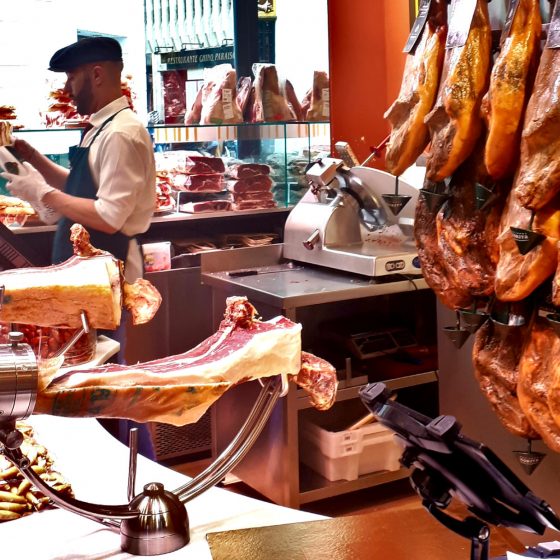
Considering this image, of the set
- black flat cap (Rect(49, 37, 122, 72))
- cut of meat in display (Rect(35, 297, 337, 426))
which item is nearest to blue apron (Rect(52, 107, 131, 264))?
black flat cap (Rect(49, 37, 122, 72))

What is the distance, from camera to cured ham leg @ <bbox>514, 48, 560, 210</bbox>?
5.20 ft

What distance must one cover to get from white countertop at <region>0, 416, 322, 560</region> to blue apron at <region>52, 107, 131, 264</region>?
2.04m

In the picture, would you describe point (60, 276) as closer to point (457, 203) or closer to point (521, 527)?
point (457, 203)

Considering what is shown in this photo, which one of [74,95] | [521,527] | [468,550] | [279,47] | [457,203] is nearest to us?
[521,527]

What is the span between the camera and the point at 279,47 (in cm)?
561

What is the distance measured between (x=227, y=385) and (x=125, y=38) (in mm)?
4184

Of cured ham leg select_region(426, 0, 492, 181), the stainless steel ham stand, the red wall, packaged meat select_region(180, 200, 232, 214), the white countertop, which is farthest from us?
the red wall

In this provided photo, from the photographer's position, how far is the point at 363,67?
17.8 feet

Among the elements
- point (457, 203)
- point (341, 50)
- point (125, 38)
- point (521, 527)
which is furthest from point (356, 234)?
point (521, 527)

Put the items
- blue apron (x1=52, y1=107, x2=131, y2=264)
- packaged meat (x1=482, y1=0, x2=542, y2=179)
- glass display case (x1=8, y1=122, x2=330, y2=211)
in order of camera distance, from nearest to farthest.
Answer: packaged meat (x1=482, y1=0, x2=542, y2=179)
blue apron (x1=52, y1=107, x2=131, y2=264)
glass display case (x1=8, y1=122, x2=330, y2=211)

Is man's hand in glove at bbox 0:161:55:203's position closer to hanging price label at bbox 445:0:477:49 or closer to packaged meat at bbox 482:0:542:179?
hanging price label at bbox 445:0:477:49

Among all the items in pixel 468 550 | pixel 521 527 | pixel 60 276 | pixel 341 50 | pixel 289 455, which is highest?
pixel 341 50

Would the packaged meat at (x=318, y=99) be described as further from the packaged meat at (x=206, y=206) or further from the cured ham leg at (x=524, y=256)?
the cured ham leg at (x=524, y=256)

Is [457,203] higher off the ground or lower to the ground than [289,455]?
higher
